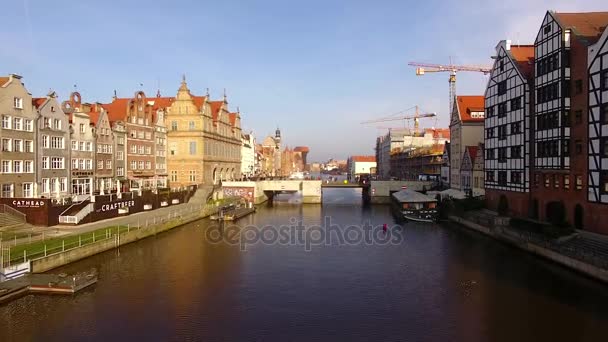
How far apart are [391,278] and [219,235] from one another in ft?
81.8

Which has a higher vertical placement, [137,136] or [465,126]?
[465,126]

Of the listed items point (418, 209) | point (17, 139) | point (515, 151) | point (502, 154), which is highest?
point (17, 139)

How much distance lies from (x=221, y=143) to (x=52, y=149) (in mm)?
45544

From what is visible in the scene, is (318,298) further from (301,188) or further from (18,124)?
(301,188)

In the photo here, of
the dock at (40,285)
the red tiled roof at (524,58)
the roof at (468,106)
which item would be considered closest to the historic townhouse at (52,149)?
the dock at (40,285)

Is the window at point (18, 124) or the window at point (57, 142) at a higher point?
the window at point (18, 124)

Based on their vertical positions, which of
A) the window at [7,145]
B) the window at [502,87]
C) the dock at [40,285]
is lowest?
the dock at [40,285]

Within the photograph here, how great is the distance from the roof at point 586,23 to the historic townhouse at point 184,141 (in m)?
59.2

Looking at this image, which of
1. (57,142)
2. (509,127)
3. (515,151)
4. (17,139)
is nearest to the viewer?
(17,139)

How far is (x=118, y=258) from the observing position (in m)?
38.3

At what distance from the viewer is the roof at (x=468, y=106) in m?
78.1

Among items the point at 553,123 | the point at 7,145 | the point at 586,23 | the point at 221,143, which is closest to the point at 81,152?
the point at 7,145

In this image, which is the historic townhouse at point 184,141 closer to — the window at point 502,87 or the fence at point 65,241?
the fence at point 65,241

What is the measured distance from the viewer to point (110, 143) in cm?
6438
